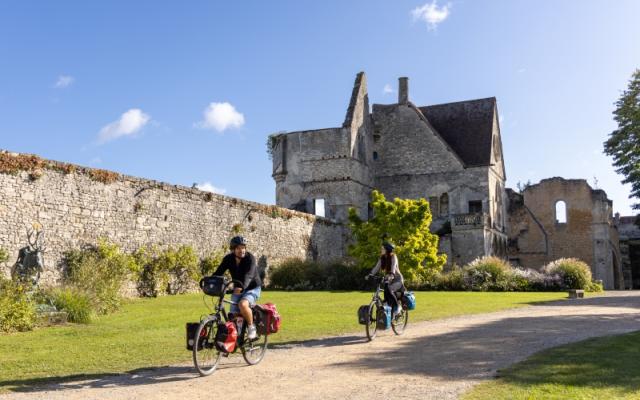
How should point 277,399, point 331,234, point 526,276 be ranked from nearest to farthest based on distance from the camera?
point 277,399, point 526,276, point 331,234

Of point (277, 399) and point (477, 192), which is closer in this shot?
point (277, 399)

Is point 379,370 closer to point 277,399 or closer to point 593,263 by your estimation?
point 277,399

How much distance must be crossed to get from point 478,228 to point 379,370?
86.9ft

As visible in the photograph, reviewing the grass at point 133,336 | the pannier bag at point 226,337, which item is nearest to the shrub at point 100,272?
the grass at point 133,336

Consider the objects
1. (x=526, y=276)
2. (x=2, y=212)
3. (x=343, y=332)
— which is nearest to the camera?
(x=343, y=332)

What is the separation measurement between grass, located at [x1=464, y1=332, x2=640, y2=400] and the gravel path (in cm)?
32

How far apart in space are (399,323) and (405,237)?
1452 centimetres

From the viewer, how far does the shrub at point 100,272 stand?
569 inches

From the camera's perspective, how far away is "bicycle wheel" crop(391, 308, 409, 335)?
10.6 meters

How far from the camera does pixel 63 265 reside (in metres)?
16.7

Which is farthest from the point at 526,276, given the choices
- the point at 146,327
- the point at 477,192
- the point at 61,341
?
the point at 61,341

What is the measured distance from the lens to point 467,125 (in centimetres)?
3881

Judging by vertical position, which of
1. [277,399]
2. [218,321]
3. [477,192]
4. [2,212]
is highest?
[477,192]

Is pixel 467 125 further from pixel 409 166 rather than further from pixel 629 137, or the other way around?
pixel 629 137
